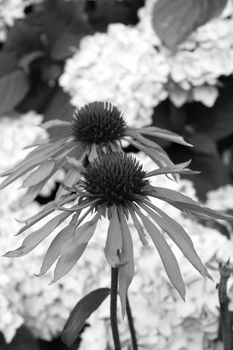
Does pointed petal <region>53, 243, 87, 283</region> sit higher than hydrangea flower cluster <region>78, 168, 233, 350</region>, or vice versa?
hydrangea flower cluster <region>78, 168, 233, 350</region>

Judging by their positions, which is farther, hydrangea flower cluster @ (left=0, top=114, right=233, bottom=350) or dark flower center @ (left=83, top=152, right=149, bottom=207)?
hydrangea flower cluster @ (left=0, top=114, right=233, bottom=350)

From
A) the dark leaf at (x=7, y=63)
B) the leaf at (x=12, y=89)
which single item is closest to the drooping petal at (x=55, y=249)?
the leaf at (x=12, y=89)

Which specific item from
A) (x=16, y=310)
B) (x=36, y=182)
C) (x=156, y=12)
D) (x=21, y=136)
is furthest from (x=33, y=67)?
(x=36, y=182)

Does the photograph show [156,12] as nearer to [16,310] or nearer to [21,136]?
[21,136]

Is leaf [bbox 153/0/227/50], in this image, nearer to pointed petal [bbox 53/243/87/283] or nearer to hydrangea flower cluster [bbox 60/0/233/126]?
hydrangea flower cluster [bbox 60/0/233/126]

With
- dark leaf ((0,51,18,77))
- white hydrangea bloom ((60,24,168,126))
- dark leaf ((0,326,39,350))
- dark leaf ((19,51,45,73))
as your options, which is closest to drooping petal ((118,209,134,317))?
dark leaf ((0,326,39,350))

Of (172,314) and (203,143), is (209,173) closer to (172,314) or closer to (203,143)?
(203,143)

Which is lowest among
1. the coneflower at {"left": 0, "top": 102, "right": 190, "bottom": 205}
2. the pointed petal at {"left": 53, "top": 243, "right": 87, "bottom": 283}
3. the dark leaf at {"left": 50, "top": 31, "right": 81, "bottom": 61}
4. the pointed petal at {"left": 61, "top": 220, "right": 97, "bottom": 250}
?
the pointed petal at {"left": 53, "top": 243, "right": 87, "bottom": 283}
